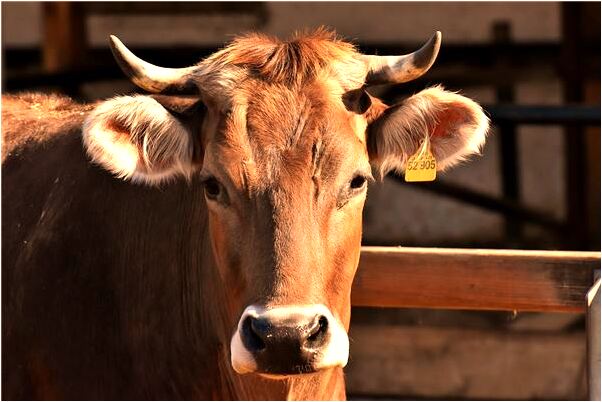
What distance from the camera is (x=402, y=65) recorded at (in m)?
4.37

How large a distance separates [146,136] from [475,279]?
1.41m

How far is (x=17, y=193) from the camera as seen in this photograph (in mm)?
5172

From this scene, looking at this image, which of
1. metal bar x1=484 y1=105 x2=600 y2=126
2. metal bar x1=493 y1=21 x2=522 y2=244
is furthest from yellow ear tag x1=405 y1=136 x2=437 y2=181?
metal bar x1=493 y1=21 x2=522 y2=244

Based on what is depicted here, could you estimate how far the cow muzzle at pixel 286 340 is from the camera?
375 centimetres

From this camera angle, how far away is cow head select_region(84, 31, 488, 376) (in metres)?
3.87

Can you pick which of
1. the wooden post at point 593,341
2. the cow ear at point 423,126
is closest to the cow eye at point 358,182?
the cow ear at point 423,126

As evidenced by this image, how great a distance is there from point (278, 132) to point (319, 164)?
17cm

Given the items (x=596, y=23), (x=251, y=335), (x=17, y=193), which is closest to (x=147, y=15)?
(x=596, y=23)

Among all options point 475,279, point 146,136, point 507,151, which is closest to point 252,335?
point 146,136

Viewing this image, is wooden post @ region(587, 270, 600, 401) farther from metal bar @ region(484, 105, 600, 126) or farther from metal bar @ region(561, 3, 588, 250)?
metal bar @ region(561, 3, 588, 250)

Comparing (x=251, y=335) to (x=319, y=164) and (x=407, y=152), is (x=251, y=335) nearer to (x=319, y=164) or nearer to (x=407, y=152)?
(x=319, y=164)

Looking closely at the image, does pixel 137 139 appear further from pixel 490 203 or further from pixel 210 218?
pixel 490 203

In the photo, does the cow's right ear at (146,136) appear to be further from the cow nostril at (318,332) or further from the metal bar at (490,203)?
the metal bar at (490,203)

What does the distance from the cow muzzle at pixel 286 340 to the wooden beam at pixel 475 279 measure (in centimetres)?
115
